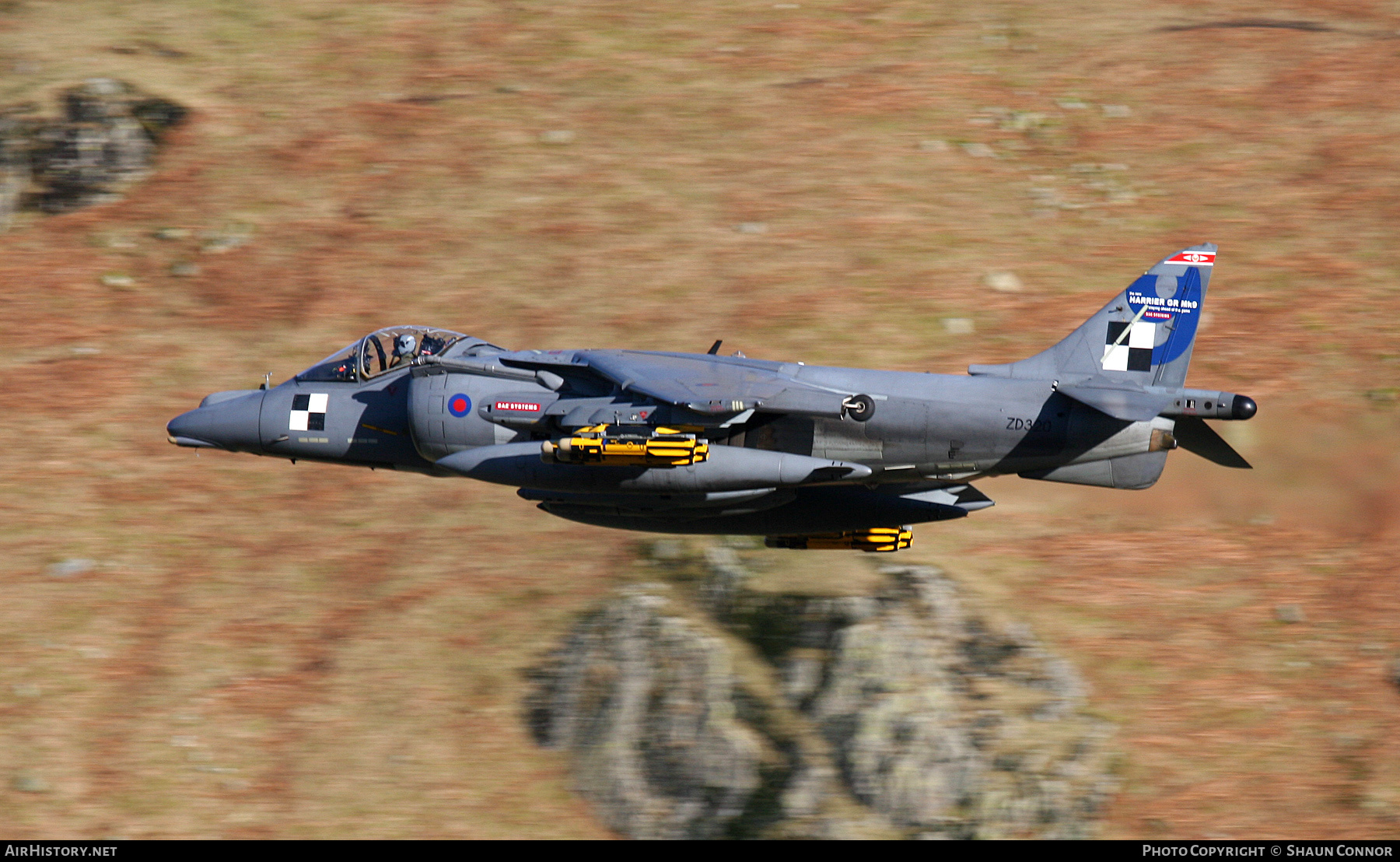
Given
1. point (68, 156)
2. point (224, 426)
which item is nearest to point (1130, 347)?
point (224, 426)

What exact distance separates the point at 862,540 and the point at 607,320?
10.6m

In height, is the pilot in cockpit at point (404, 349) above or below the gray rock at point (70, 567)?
above

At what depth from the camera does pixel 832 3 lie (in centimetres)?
3953

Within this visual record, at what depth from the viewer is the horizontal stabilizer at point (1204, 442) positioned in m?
17.9

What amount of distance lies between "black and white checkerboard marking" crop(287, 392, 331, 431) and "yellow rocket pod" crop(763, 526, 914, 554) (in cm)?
699

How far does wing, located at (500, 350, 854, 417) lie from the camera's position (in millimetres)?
17531

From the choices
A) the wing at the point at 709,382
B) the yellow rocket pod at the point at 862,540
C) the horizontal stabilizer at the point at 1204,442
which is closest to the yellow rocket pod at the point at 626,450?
the wing at the point at 709,382

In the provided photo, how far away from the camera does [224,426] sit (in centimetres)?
2044

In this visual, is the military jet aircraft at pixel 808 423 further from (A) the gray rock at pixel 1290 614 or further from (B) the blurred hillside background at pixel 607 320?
(A) the gray rock at pixel 1290 614

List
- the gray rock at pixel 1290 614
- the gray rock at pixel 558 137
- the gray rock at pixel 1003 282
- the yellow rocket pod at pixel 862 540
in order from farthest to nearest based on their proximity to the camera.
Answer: the gray rock at pixel 558 137, the gray rock at pixel 1003 282, the gray rock at pixel 1290 614, the yellow rocket pod at pixel 862 540

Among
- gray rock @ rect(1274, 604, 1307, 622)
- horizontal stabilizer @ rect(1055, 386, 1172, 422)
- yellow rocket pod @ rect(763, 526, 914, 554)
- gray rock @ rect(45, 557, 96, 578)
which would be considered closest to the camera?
horizontal stabilizer @ rect(1055, 386, 1172, 422)

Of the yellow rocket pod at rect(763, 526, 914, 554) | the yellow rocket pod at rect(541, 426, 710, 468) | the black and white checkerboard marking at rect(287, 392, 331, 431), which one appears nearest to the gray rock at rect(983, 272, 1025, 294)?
the yellow rocket pod at rect(763, 526, 914, 554)

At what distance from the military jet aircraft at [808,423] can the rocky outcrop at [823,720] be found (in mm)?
2884

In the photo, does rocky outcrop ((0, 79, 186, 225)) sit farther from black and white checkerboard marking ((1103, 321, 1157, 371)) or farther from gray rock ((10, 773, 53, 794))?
black and white checkerboard marking ((1103, 321, 1157, 371))
